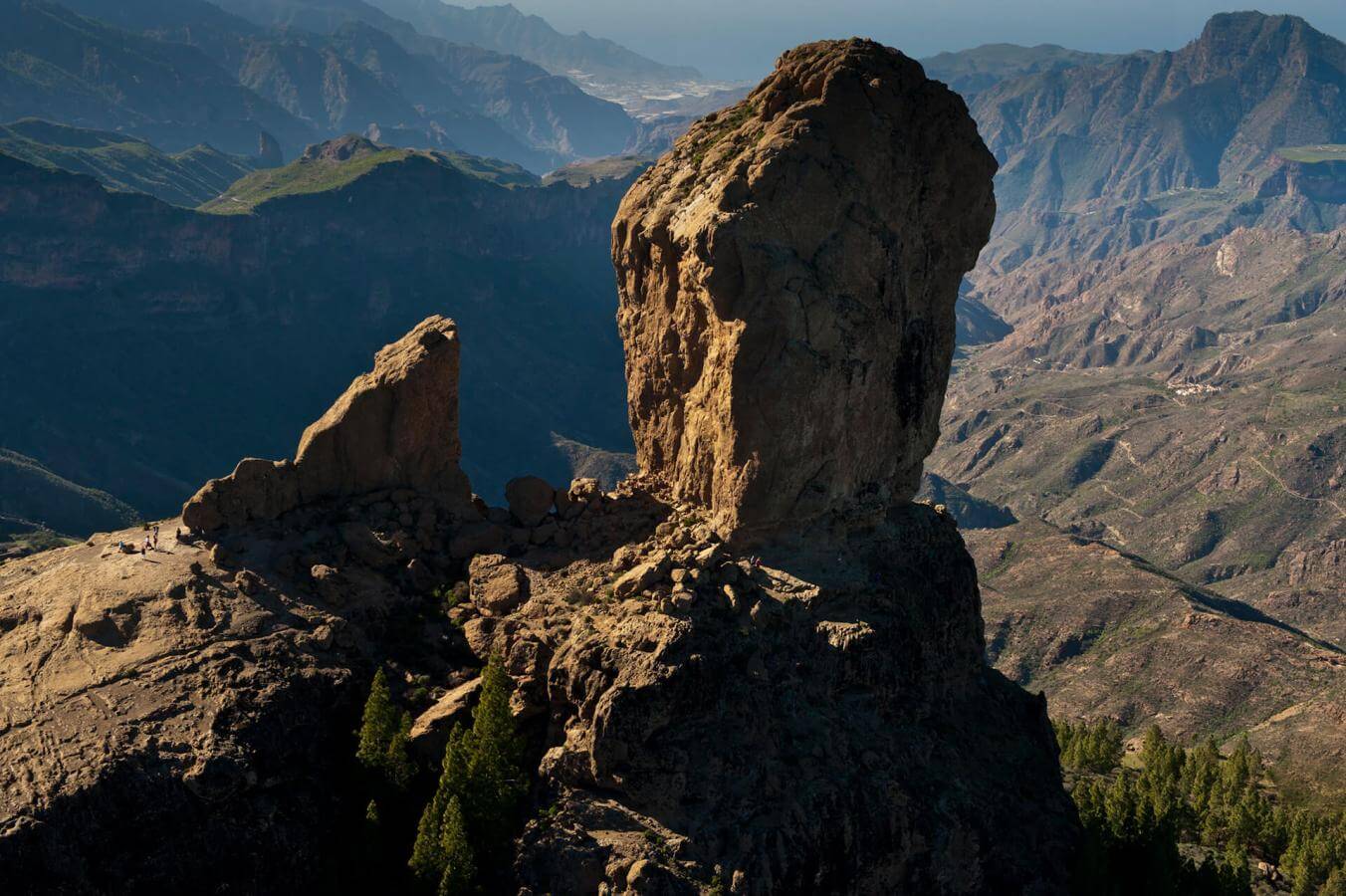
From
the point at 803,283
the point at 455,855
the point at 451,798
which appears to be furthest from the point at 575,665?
the point at 803,283

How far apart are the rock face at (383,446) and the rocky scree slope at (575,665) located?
20 cm

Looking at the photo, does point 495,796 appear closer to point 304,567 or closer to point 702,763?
point 702,763

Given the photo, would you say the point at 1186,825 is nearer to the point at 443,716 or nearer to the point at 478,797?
the point at 443,716

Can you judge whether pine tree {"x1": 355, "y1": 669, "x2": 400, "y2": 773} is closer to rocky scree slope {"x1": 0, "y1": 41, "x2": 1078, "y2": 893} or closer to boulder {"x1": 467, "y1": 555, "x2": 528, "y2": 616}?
rocky scree slope {"x1": 0, "y1": 41, "x2": 1078, "y2": 893}

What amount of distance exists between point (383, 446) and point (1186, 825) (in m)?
86.6

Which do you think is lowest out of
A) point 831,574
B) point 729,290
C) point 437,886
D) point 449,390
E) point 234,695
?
point 437,886

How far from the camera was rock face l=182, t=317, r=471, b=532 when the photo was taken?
240ft

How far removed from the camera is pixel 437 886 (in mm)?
58312

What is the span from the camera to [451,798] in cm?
5791

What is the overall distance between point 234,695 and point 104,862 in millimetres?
9206

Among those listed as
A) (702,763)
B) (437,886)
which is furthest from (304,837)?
(702,763)

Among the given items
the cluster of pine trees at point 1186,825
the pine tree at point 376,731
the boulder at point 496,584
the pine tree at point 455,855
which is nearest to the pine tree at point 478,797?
the pine tree at point 455,855

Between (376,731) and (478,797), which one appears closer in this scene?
(478,797)

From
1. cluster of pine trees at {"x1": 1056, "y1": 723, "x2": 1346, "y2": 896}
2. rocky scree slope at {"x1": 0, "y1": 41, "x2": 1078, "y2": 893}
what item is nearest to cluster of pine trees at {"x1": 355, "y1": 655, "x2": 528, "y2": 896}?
rocky scree slope at {"x1": 0, "y1": 41, "x2": 1078, "y2": 893}
